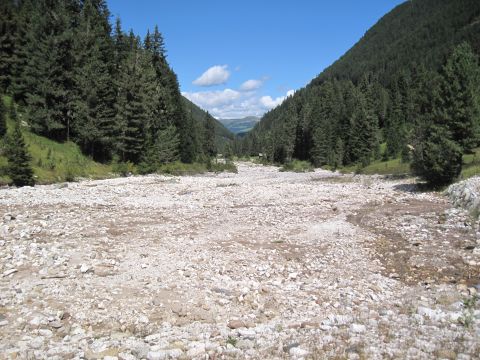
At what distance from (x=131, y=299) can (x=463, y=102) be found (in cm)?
2921

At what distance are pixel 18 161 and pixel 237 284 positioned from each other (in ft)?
79.6

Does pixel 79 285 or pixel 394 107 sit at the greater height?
pixel 394 107

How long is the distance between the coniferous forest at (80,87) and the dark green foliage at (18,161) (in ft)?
48.3

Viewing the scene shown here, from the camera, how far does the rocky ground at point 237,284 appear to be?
6.62 m

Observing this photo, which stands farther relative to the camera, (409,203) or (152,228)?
(409,203)

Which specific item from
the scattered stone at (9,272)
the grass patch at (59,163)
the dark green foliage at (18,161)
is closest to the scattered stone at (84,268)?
the scattered stone at (9,272)

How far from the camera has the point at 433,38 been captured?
191 m

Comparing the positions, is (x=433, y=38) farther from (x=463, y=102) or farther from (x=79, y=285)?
(x=79, y=285)

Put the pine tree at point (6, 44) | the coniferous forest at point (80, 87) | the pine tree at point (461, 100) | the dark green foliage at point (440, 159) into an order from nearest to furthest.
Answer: the dark green foliage at point (440, 159), the pine tree at point (461, 100), the coniferous forest at point (80, 87), the pine tree at point (6, 44)

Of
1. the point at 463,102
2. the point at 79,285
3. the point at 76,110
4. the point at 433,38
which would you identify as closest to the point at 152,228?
the point at 79,285

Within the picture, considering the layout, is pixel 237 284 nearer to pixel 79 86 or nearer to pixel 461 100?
pixel 461 100

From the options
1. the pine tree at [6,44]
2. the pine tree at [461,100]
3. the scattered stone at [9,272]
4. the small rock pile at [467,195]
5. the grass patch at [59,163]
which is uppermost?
the pine tree at [6,44]

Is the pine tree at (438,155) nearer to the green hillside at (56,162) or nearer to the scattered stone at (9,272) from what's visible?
the scattered stone at (9,272)

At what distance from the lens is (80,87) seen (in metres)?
43.5
